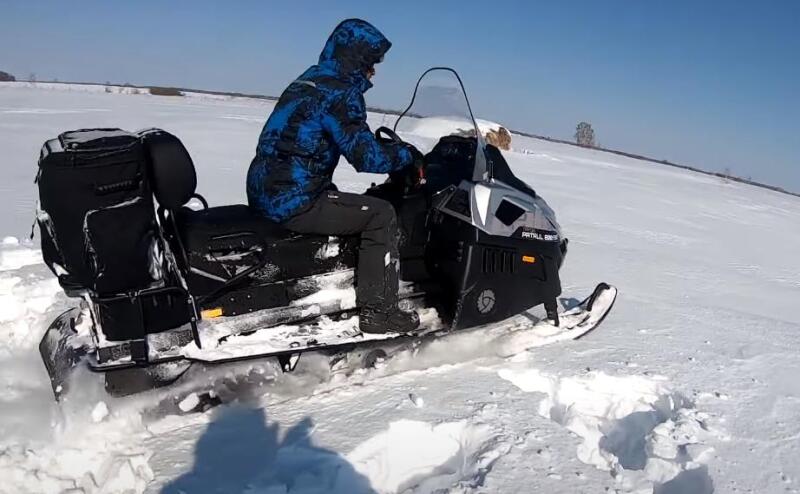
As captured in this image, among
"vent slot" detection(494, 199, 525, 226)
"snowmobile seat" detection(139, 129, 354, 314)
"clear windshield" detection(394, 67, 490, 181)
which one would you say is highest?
"clear windshield" detection(394, 67, 490, 181)

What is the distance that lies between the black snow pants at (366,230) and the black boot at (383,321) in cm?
3

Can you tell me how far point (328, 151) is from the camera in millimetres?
3213

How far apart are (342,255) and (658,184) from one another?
661 inches

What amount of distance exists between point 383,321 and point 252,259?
0.82 metres

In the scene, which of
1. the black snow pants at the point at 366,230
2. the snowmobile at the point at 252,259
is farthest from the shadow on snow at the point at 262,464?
the black snow pants at the point at 366,230

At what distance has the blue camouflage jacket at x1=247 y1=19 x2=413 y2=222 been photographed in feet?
10.0

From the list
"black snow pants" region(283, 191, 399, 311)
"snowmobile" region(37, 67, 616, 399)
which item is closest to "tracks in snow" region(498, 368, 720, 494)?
"snowmobile" region(37, 67, 616, 399)

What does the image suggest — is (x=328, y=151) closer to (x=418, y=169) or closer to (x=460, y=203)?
(x=418, y=169)

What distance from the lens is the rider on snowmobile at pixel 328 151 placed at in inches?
121

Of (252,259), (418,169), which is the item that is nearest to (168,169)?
(252,259)

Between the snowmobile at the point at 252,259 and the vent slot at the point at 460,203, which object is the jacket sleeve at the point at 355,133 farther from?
the vent slot at the point at 460,203

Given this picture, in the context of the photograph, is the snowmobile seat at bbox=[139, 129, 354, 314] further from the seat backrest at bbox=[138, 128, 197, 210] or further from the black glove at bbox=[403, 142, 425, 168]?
the black glove at bbox=[403, 142, 425, 168]

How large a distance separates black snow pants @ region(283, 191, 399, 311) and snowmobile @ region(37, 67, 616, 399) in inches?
4.6

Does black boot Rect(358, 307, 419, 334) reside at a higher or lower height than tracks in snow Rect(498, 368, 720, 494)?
higher
